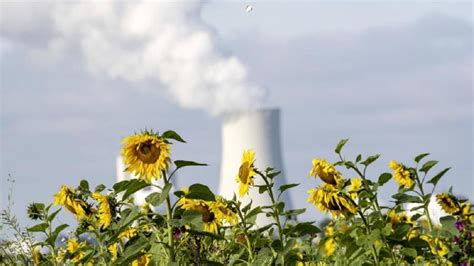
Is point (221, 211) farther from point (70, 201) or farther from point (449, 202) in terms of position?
point (449, 202)

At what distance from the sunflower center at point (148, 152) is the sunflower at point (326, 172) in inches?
31.4

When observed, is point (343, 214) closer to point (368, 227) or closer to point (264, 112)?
point (368, 227)

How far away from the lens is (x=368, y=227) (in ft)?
10.9

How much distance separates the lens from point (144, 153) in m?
2.82

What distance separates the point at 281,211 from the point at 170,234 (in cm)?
66

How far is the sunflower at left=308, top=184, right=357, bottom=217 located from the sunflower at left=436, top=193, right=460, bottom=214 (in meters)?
0.75

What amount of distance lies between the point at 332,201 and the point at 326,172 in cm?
12

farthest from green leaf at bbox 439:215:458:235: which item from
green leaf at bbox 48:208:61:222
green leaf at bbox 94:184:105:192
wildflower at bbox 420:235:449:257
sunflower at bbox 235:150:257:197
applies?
green leaf at bbox 48:208:61:222

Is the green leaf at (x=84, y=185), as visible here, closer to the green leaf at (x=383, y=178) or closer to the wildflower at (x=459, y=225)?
the green leaf at (x=383, y=178)

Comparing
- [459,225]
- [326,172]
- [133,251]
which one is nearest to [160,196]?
[133,251]

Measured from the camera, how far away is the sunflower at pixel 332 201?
3.34m

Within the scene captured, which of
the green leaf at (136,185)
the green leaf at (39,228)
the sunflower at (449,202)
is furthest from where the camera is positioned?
the sunflower at (449,202)

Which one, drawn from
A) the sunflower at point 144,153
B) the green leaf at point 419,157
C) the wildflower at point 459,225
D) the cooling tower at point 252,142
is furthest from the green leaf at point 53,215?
the cooling tower at point 252,142

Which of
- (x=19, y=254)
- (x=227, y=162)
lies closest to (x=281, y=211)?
(x=19, y=254)
